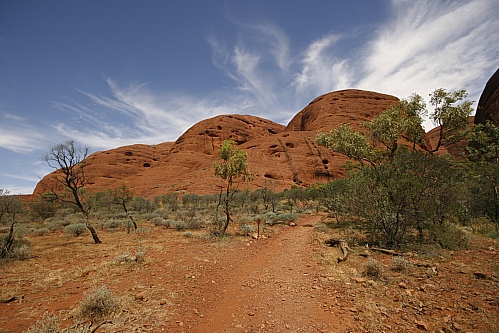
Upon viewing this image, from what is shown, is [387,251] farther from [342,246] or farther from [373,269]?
[373,269]

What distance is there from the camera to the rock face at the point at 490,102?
26016 millimetres

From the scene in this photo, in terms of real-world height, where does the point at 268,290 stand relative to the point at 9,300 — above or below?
below

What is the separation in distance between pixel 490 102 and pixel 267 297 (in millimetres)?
39284

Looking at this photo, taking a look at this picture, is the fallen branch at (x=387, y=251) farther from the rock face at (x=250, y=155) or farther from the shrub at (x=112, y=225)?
the rock face at (x=250, y=155)

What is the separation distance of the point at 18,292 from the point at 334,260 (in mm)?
7663

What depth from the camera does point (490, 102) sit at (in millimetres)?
28391

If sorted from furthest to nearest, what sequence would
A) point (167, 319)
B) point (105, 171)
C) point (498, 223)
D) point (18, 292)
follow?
point (105, 171)
point (498, 223)
point (18, 292)
point (167, 319)

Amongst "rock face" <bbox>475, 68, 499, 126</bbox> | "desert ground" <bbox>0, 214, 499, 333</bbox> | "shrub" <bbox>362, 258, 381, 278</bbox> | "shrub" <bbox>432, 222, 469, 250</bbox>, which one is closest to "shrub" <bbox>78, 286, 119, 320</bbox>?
"desert ground" <bbox>0, 214, 499, 333</bbox>

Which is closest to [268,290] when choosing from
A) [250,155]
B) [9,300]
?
[9,300]

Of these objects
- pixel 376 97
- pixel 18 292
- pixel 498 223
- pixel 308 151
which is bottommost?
pixel 498 223

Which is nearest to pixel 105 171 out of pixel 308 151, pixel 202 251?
pixel 308 151

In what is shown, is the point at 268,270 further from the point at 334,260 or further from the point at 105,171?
the point at 105,171

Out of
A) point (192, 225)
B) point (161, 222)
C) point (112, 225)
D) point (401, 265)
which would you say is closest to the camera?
→ point (401, 265)

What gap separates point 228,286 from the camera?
5363 mm
